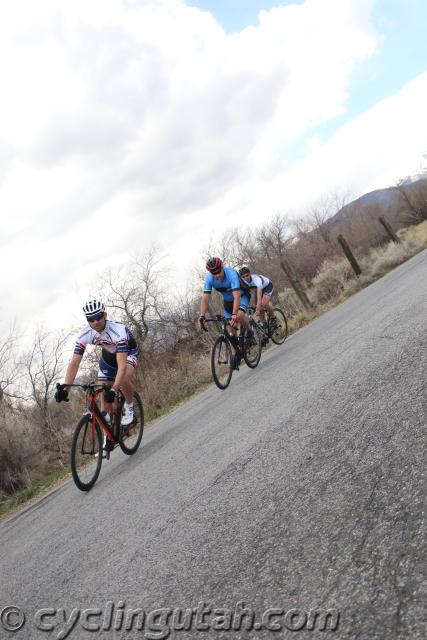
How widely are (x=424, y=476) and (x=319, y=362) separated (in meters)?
4.31

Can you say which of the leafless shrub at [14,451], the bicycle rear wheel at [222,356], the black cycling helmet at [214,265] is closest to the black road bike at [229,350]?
the bicycle rear wheel at [222,356]

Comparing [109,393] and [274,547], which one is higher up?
[109,393]

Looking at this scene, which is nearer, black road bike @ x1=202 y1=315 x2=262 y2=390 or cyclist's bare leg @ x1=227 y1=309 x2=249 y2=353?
black road bike @ x1=202 y1=315 x2=262 y2=390

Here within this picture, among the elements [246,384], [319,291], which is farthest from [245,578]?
[319,291]

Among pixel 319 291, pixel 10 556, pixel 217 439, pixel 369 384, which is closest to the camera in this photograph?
pixel 369 384

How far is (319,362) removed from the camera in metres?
6.67

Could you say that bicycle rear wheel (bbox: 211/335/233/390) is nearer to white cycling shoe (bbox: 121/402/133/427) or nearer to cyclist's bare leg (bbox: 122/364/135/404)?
cyclist's bare leg (bbox: 122/364/135/404)

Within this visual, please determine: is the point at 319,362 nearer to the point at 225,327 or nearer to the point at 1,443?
the point at 225,327

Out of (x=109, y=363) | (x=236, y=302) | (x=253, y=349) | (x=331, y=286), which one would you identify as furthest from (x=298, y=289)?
(x=109, y=363)

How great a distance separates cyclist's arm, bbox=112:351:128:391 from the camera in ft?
20.4

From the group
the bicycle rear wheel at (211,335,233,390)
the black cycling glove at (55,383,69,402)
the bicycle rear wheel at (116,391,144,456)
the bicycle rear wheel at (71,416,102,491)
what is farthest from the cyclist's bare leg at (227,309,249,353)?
the black cycling glove at (55,383,69,402)

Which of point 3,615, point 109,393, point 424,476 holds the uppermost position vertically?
point 109,393

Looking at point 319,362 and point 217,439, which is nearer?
point 217,439

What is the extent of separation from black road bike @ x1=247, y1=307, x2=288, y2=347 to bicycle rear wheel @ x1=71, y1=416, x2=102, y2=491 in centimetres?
505
